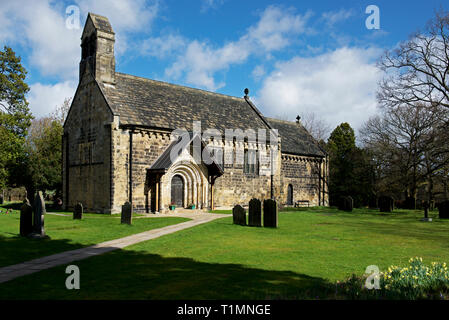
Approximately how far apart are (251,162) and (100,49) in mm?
15291

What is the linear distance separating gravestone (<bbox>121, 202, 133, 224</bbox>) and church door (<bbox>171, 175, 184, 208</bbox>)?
9.06 m

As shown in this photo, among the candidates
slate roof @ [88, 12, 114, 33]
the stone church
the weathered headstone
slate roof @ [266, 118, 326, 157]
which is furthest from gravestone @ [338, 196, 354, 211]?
slate roof @ [88, 12, 114, 33]

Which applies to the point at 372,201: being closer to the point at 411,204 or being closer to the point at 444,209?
the point at 411,204

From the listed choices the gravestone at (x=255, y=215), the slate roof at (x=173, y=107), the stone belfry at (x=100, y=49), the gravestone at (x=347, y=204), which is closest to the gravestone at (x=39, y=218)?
the gravestone at (x=255, y=215)

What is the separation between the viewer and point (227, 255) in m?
10.4

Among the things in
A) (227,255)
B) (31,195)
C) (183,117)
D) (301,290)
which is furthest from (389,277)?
(31,195)

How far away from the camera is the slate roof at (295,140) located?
3816 cm

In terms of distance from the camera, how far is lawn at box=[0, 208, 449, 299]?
6.64 meters

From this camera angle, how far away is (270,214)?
58.2 ft

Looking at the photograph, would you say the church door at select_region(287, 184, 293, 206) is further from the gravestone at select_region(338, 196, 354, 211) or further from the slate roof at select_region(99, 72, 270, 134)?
the slate roof at select_region(99, 72, 270, 134)

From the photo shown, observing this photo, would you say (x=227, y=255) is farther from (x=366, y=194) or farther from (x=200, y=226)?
(x=366, y=194)

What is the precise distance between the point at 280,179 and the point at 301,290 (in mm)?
28806

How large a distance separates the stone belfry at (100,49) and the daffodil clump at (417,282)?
80.7ft

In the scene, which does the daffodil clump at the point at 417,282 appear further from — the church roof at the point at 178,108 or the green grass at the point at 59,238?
the church roof at the point at 178,108
